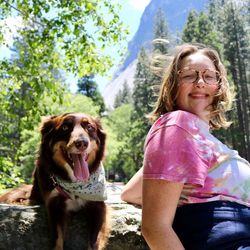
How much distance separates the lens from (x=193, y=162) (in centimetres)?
201

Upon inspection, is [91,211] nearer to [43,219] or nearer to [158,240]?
[43,219]

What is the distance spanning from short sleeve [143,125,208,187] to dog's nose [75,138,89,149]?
1174mm

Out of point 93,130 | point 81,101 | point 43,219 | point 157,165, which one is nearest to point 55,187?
point 43,219

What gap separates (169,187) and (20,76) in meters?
5.52

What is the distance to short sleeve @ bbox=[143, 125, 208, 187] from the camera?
1.97 metres

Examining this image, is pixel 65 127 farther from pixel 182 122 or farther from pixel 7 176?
pixel 7 176

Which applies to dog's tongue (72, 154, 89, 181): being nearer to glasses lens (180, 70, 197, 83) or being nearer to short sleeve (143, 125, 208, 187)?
glasses lens (180, 70, 197, 83)

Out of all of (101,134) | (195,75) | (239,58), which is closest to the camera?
(195,75)

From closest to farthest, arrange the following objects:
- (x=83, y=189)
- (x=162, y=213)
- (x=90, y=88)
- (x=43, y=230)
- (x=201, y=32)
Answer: (x=162, y=213) → (x=43, y=230) → (x=83, y=189) → (x=201, y=32) → (x=90, y=88)

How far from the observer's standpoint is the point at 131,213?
3.51 metres

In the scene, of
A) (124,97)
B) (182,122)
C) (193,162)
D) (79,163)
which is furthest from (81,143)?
(124,97)

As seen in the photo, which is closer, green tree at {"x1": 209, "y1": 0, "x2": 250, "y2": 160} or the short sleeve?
the short sleeve

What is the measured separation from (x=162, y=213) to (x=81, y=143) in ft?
4.52

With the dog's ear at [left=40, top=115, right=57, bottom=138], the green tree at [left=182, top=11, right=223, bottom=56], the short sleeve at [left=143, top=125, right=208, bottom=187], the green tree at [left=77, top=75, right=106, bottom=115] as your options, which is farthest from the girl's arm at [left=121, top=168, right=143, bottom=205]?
the green tree at [left=77, top=75, right=106, bottom=115]
